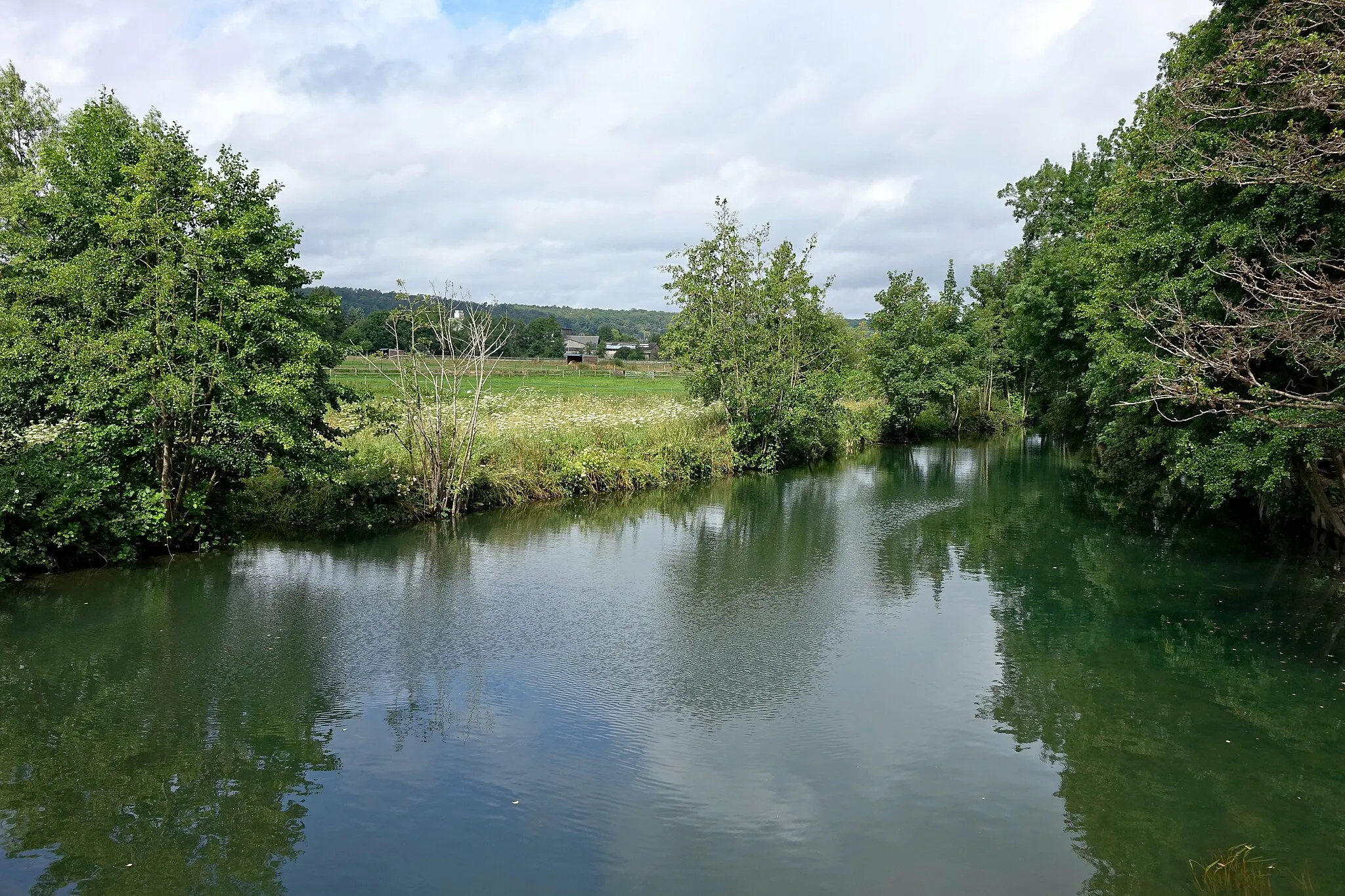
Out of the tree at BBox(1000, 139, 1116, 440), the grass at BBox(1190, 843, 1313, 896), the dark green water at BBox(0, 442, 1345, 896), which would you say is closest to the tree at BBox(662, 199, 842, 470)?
the tree at BBox(1000, 139, 1116, 440)

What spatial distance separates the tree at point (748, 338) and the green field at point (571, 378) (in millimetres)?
11253

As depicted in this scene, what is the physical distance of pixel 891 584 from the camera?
51.1 ft

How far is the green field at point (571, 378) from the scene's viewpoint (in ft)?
149

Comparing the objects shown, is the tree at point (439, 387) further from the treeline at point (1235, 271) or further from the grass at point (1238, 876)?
the grass at point (1238, 876)

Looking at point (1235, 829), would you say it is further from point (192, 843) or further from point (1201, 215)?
point (1201, 215)

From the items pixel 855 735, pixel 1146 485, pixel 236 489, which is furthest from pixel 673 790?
pixel 1146 485

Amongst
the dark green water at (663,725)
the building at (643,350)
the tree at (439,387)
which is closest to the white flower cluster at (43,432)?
the dark green water at (663,725)

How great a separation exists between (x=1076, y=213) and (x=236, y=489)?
104 feet

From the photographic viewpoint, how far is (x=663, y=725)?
945 cm

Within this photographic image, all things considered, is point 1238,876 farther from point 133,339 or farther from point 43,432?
point 43,432

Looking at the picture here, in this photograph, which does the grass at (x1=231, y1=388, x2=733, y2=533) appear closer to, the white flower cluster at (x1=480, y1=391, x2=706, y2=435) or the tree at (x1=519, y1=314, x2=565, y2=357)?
the white flower cluster at (x1=480, y1=391, x2=706, y2=435)

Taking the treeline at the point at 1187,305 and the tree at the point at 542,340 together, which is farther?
the tree at the point at 542,340

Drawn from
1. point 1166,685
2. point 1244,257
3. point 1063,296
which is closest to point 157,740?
point 1166,685

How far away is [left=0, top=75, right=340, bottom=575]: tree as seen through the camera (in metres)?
13.9
